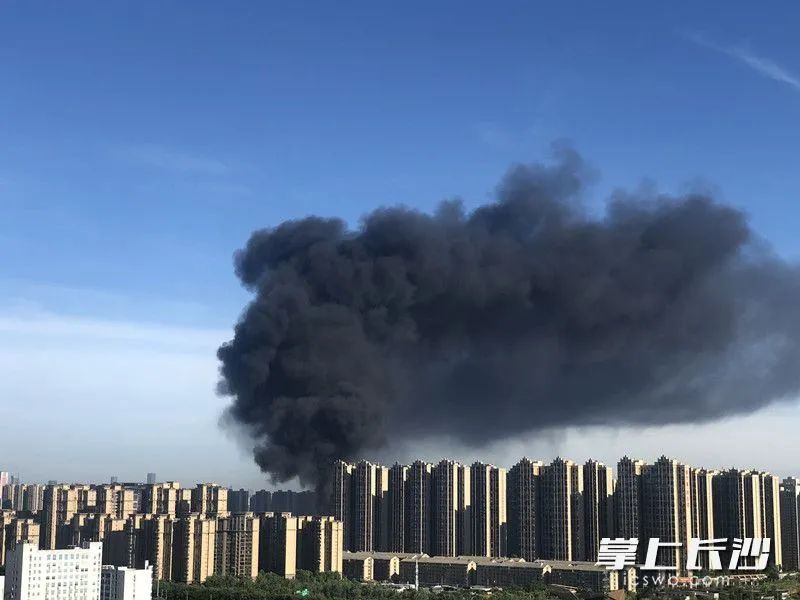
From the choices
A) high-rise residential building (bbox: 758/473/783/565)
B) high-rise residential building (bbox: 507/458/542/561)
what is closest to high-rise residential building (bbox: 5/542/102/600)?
high-rise residential building (bbox: 507/458/542/561)

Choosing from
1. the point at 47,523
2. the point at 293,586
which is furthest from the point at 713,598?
the point at 47,523

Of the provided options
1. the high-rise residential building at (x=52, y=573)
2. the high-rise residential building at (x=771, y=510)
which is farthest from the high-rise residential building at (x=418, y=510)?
the high-rise residential building at (x=52, y=573)

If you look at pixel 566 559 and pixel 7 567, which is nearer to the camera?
pixel 7 567

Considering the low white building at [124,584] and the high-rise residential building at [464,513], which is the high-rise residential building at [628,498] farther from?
the low white building at [124,584]

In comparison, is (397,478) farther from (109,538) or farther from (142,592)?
(142,592)

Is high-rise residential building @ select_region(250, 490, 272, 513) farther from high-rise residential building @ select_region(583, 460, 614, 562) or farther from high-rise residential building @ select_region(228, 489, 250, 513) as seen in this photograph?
high-rise residential building @ select_region(583, 460, 614, 562)

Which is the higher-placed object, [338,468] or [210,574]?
[338,468]

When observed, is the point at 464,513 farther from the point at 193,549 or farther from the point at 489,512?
the point at 193,549
